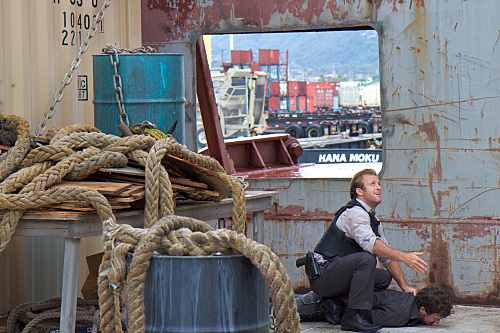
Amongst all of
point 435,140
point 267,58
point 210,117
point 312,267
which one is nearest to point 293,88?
point 267,58

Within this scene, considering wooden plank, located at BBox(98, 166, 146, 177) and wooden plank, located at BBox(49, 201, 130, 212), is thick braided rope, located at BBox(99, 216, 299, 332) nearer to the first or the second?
wooden plank, located at BBox(49, 201, 130, 212)

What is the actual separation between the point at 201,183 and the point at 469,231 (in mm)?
2948

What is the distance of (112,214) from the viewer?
393 cm

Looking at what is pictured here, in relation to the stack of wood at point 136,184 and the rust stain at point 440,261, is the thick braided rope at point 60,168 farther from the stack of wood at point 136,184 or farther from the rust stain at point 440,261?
the rust stain at point 440,261

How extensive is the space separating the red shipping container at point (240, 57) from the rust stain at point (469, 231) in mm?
49460

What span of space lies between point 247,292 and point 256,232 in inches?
101

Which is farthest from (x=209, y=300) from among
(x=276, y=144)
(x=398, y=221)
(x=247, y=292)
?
(x=276, y=144)

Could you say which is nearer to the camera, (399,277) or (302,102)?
(399,277)

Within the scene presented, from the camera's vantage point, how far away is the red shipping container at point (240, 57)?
55969mm

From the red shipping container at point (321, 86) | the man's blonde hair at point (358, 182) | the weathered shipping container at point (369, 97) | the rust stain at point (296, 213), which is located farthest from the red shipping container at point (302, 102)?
the man's blonde hair at point (358, 182)

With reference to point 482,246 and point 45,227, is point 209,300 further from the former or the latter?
point 482,246

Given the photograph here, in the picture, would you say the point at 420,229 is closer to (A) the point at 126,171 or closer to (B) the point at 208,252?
(A) the point at 126,171

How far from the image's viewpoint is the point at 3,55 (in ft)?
18.1

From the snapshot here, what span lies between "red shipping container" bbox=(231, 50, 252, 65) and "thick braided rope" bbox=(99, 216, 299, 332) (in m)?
53.0
